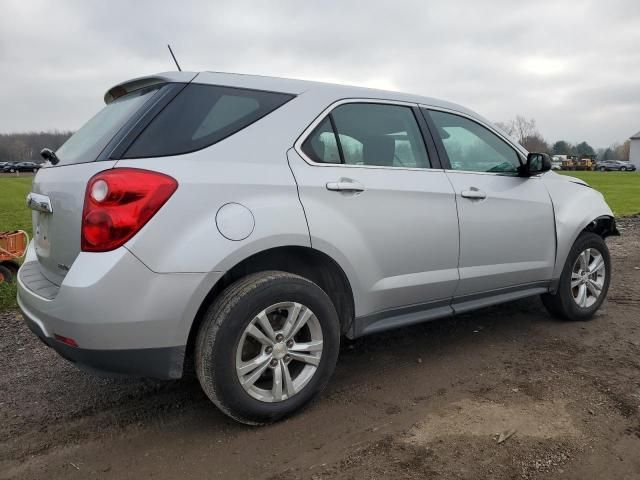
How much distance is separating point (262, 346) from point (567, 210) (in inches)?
111

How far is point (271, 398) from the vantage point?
2711 mm

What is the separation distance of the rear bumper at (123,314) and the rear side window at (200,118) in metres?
0.55

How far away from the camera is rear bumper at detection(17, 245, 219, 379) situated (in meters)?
2.29

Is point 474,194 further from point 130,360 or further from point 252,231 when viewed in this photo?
point 130,360

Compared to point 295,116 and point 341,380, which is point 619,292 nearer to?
point 341,380

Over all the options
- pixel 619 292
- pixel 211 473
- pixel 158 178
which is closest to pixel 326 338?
pixel 211 473

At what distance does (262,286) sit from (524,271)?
223 centimetres

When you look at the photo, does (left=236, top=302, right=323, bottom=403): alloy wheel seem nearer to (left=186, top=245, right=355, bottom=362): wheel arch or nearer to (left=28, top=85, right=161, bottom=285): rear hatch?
(left=186, top=245, right=355, bottom=362): wheel arch

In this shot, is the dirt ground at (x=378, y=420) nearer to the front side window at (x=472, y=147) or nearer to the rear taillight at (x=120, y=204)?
the rear taillight at (x=120, y=204)

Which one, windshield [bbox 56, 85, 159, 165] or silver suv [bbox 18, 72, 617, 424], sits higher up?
windshield [bbox 56, 85, 159, 165]

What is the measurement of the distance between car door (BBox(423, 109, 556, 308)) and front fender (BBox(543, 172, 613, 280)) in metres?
0.08

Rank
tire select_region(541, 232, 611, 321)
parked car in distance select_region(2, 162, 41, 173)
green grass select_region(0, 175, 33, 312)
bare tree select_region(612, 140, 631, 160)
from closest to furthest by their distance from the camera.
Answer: tire select_region(541, 232, 611, 321) < green grass select_region(0, 175, 33, 312) < parked car in distance select_region(2, 162, 41, 173) < bare tree select_region(612, 140, 631, 160)

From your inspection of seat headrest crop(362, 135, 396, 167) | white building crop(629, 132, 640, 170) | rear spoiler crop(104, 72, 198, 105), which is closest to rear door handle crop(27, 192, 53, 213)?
rear spoiler crop(104, 72, 198, 105)

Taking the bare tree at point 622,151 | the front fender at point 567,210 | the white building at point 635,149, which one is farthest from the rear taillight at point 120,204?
the bare tree at point 622,151
